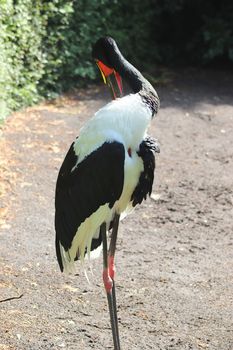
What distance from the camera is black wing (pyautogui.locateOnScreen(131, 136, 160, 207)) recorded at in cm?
346

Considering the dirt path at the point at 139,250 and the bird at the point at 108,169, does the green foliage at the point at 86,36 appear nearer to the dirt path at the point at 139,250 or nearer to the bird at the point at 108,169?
the dirt path at the point at 139,250

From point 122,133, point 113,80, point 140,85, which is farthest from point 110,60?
point 122,133

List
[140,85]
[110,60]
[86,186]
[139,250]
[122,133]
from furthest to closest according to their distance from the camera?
[139,250] < [110,60] < [140,85] < [86,186] < [122,133]

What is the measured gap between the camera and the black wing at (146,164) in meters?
3.46

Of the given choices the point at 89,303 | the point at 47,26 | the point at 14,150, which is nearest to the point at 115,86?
the point at 89,303

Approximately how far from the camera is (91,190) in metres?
3.51

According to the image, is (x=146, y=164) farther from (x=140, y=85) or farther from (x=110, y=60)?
(x=110, y=60)

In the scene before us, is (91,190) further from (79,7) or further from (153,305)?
(79,7)

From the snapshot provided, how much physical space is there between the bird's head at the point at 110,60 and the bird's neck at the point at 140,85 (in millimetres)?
47

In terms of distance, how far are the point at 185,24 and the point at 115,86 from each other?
279 inches

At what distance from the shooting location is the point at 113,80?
3922 mm

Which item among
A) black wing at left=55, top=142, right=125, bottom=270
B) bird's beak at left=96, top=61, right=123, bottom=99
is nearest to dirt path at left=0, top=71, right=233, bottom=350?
black wing at left=55, top=142, right=125, bottom=270

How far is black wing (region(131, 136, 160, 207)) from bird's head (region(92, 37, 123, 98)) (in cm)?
51

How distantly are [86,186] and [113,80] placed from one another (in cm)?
75
